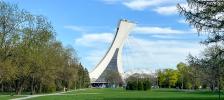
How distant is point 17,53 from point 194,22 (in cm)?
4827

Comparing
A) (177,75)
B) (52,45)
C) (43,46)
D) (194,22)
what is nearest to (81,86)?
(177,75)

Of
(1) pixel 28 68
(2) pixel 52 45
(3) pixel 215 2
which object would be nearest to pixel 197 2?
(3) pixel 215 2

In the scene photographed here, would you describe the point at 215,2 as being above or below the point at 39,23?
below

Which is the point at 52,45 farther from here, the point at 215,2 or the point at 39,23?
the point at 215,2

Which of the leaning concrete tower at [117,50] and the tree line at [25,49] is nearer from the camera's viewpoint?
the tree line at [25,49]

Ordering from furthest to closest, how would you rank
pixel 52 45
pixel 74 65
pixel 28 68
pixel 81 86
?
pixel 81 86 < pixel 74 65 < pixel 52 45 < pixel 28 68

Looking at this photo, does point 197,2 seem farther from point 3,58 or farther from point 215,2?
point 3,58

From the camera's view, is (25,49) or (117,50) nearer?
(25,49)

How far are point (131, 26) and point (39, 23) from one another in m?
117

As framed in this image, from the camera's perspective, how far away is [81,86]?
163250 mm

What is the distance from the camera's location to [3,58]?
6462 centimetres

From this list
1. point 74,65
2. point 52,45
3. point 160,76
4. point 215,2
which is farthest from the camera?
point 160,76

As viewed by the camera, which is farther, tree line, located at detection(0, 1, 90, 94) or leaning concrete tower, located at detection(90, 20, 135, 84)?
leaning concrete tower, located at detection(90, 20, 135, 84)

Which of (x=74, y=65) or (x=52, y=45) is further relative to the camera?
(x=74, y=65)
